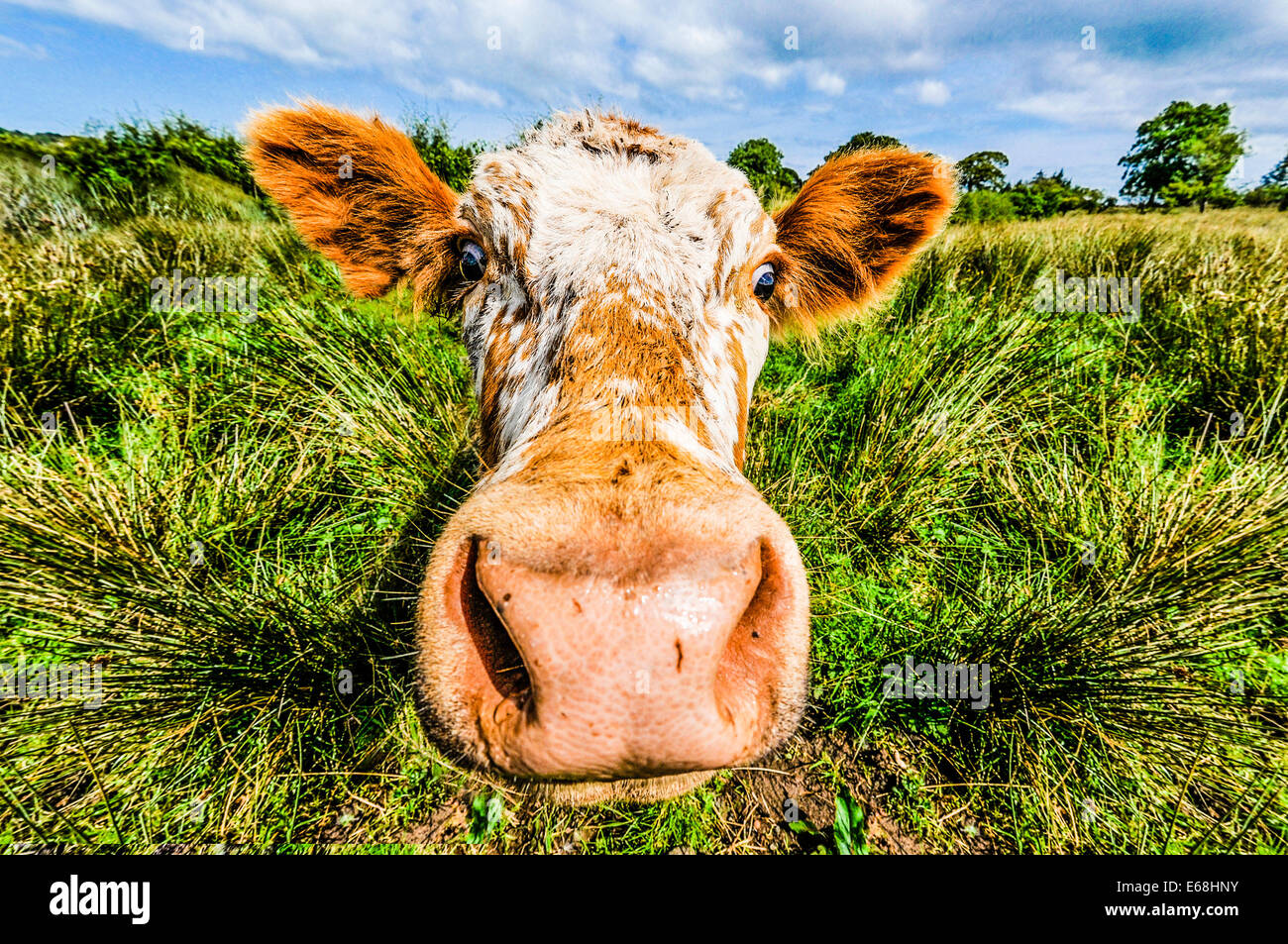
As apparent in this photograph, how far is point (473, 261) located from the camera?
289 centimetres

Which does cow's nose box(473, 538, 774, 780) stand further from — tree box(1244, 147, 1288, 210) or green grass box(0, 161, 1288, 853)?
tree box(1244, 147, 1288, 210)

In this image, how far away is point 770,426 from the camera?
4531 mm

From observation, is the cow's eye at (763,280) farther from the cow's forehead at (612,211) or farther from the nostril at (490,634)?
the nostril at (490,634)

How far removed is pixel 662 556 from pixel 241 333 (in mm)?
4602

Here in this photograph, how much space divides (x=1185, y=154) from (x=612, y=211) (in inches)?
1901

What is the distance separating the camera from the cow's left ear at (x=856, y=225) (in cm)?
341

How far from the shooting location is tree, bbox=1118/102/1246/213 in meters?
28.2

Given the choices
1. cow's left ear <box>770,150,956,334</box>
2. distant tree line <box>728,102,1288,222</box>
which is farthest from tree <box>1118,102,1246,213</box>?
cow's left ear <box>770,150,956,334</box>

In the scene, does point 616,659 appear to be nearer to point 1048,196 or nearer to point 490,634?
point 490,634

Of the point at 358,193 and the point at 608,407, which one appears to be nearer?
the point at 608,407

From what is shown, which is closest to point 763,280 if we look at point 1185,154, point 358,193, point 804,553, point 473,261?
point 473,261

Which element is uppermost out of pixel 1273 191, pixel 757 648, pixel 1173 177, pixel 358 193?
pixel 1173 177

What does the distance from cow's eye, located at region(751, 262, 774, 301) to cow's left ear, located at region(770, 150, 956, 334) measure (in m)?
0.59
